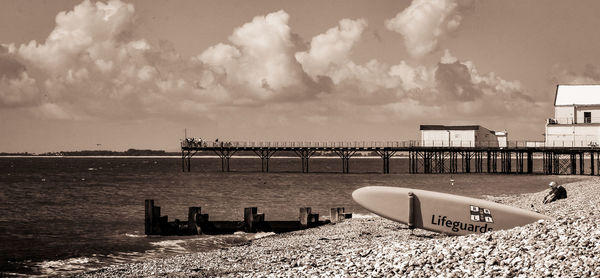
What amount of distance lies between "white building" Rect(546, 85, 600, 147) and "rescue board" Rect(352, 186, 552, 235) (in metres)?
58.7

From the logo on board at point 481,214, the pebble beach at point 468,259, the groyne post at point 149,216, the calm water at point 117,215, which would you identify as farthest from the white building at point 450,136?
the pebble beach at point 468,259

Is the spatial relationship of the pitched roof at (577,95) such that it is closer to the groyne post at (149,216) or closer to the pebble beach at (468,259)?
the groyne post at (149,216)

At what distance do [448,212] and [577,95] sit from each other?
66.6 m

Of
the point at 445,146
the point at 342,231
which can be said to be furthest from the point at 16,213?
the point at 445,146

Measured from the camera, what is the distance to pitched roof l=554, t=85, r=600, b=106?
248 feet

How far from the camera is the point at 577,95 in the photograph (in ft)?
252

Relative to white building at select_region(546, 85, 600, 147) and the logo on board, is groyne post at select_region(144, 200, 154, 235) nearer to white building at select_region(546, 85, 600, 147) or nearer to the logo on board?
the logo on board

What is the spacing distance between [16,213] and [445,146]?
50744 mm

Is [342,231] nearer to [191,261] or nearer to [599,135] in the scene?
[191,261]

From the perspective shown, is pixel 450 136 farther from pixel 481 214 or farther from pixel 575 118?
pixel 481 214

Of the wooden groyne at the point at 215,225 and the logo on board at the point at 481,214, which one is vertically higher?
the logo on board at the point at 481,214

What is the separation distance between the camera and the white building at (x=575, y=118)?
71.8 m

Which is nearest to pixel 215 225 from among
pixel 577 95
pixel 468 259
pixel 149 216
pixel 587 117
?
pixel 149 216

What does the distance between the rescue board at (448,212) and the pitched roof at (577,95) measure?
2548 inches
